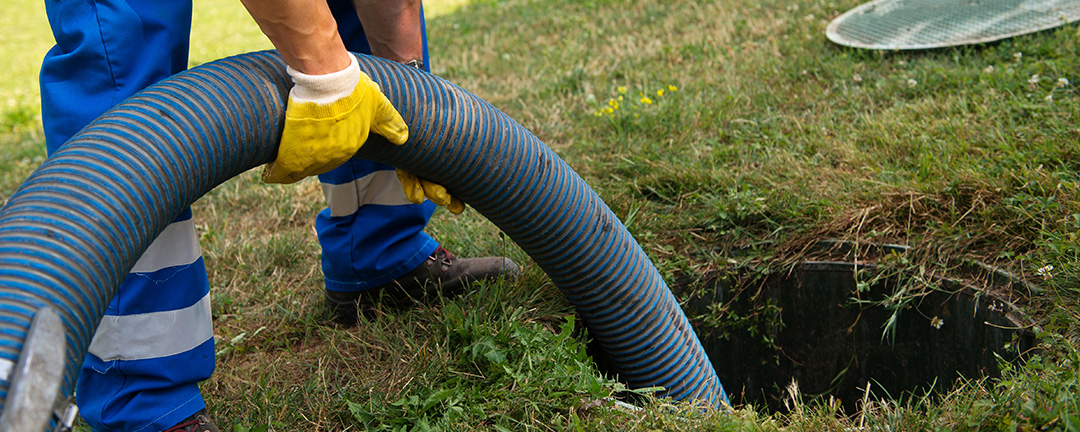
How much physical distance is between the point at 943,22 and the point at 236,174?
3453 mm

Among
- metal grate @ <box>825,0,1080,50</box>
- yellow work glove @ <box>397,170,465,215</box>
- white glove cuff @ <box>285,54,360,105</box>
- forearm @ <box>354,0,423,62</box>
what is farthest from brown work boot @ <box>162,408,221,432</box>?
metal grate @ <box>825,0,1080,50</box>

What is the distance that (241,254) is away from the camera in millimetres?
2738

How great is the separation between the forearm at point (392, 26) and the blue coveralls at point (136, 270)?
17.2 inches

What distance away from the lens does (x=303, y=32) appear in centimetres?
142

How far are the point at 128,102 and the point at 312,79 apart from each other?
1.06ft

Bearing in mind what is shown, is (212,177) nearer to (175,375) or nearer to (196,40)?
(175,375)

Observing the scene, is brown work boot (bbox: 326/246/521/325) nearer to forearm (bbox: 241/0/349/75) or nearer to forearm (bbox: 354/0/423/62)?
forearm (bbox: 354/0/423/62)

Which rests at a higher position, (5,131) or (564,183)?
(564,183)

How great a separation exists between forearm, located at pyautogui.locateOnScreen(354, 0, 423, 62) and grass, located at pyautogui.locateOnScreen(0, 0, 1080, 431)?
676mm

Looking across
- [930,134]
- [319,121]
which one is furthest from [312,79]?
[930,134]

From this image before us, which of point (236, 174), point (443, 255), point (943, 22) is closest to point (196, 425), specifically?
point (236, 174)

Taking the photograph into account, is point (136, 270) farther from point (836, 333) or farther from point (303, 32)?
point (836, 333)

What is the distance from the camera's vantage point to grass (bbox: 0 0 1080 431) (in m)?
1.76

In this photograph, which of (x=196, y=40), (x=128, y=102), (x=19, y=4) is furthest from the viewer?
(x=19, y=4)
